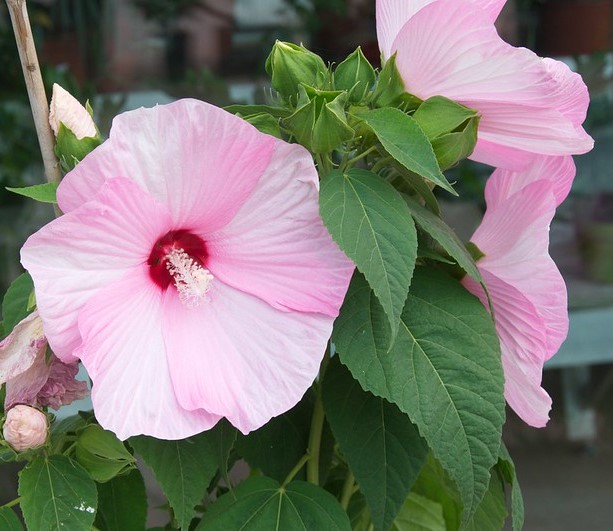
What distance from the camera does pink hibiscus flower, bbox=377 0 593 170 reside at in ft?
1.63

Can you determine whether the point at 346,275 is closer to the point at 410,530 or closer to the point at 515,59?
the point at 515,59

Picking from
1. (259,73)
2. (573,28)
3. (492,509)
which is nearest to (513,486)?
(492,509)

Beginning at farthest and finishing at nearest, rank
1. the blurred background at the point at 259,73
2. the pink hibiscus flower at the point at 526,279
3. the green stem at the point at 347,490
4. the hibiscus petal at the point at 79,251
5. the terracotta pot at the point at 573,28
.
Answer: the terracotta pot at the point at 573,28 → the blurred background at the point at 259,73 → the green stem at the point at 347,490 → the pink hibiscus flower at the point at 526,279 → the hibiscus petal at the point at 79,251

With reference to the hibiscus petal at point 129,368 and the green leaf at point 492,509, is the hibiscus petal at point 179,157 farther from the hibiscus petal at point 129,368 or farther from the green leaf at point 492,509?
the green leaf at point 492,509

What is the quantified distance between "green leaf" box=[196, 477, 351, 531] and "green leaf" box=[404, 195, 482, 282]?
18 cm

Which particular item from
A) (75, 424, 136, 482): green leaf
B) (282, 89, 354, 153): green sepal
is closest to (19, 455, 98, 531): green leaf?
(75, 424, 136, 482): green leaf

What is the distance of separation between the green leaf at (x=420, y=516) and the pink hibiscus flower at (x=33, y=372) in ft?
0.92

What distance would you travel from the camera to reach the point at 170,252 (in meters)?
0.51

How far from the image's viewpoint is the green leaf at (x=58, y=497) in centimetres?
51

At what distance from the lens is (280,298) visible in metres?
0.49

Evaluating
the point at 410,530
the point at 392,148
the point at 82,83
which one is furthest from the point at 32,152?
the point at 392,148

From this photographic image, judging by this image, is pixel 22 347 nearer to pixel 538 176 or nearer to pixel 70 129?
pixel 70 129

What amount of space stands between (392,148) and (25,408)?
0.24 metres

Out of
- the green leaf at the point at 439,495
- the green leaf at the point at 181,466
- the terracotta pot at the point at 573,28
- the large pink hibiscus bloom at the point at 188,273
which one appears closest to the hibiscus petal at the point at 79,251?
the large pink hibiscus bloom at the point at 188,273
